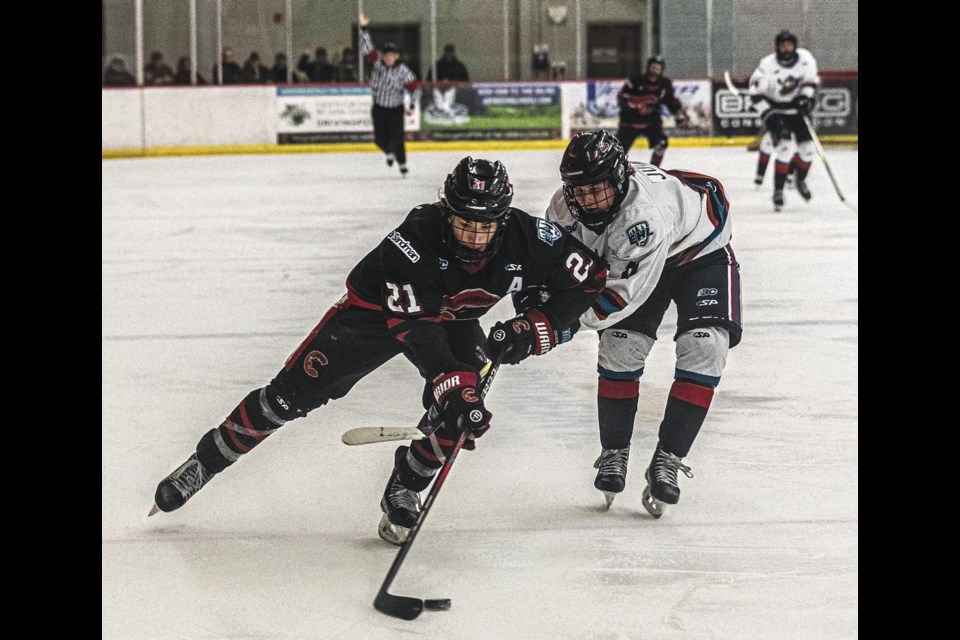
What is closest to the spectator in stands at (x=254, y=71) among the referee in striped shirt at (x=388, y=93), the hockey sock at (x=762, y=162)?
the referee in striped shirt at (x=388, y=93)

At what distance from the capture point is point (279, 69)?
15203 millimetres

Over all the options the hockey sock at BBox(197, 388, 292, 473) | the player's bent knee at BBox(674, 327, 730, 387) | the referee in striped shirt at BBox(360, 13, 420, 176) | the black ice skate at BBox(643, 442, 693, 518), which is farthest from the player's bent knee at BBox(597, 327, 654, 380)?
the referee in striped shirt at BBox(360, 13, 420, 176)

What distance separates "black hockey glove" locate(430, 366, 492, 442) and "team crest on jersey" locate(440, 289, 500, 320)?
0.82 feet

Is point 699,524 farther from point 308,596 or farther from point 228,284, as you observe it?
point 228,284

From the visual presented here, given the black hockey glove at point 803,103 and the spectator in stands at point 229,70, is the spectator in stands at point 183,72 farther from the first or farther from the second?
the black hockey glove at point 803,103

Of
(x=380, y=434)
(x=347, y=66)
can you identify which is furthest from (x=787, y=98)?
(x=380, y=434)

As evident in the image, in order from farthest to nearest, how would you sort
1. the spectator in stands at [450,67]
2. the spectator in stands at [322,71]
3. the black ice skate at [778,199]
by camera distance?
the spectator in stands at [450,67]
the spectator in stands at [322,71]
the black ice skate at [778,199]

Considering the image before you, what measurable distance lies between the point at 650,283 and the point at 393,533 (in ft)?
2.80

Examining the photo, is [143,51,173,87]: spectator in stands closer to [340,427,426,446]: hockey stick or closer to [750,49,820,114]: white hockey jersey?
[750,49,820,114]: white hockey jersey

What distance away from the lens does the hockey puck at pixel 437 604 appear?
2.45m

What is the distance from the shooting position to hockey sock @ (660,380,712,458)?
3047 mm

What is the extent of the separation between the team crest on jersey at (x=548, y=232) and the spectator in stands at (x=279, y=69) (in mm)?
12833
